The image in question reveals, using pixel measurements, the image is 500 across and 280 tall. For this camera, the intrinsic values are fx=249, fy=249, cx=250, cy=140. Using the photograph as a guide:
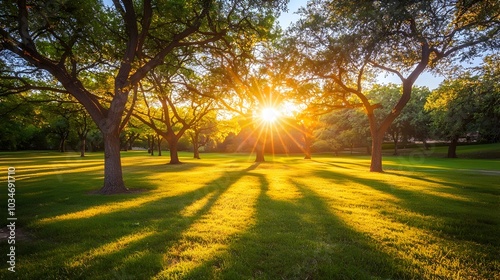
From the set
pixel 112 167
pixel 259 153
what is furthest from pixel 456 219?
pixel 259 153

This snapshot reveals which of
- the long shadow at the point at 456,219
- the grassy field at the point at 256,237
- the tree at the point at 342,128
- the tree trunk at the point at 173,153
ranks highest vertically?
the tree at the point at 342,128

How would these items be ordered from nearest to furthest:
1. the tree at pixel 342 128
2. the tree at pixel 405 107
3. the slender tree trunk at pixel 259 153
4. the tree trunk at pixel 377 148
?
the tree trunk at pixel 377 148
the slender tree trunk at pixel 259 153
the tree at pixel 405 107
the tree at pixel 342 128

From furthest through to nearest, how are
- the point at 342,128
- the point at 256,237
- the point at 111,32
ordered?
the point at 342,128
the point at 111,32
the point at 256,237

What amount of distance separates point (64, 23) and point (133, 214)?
36.8ft

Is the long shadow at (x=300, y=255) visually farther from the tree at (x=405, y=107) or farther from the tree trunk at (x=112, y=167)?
the tree at (x=405, y=107)

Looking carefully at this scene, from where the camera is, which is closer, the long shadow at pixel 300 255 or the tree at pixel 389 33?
the long shadow at pixel 300 255

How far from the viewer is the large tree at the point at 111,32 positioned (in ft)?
36.7

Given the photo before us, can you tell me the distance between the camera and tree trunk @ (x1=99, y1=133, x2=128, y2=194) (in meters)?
12.0

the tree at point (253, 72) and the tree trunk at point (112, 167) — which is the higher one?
the tree at point (253, 72)

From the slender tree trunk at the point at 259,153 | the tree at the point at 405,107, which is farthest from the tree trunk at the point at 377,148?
the tree at the point at 405,107

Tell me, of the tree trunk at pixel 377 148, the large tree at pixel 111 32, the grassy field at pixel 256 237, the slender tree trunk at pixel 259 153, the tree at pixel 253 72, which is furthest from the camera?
the slender tree trunk at pixel 259 153

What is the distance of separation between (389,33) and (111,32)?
1391 cm

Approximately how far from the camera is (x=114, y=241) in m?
5.75

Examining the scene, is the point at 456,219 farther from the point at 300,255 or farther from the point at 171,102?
the point at 171,102
